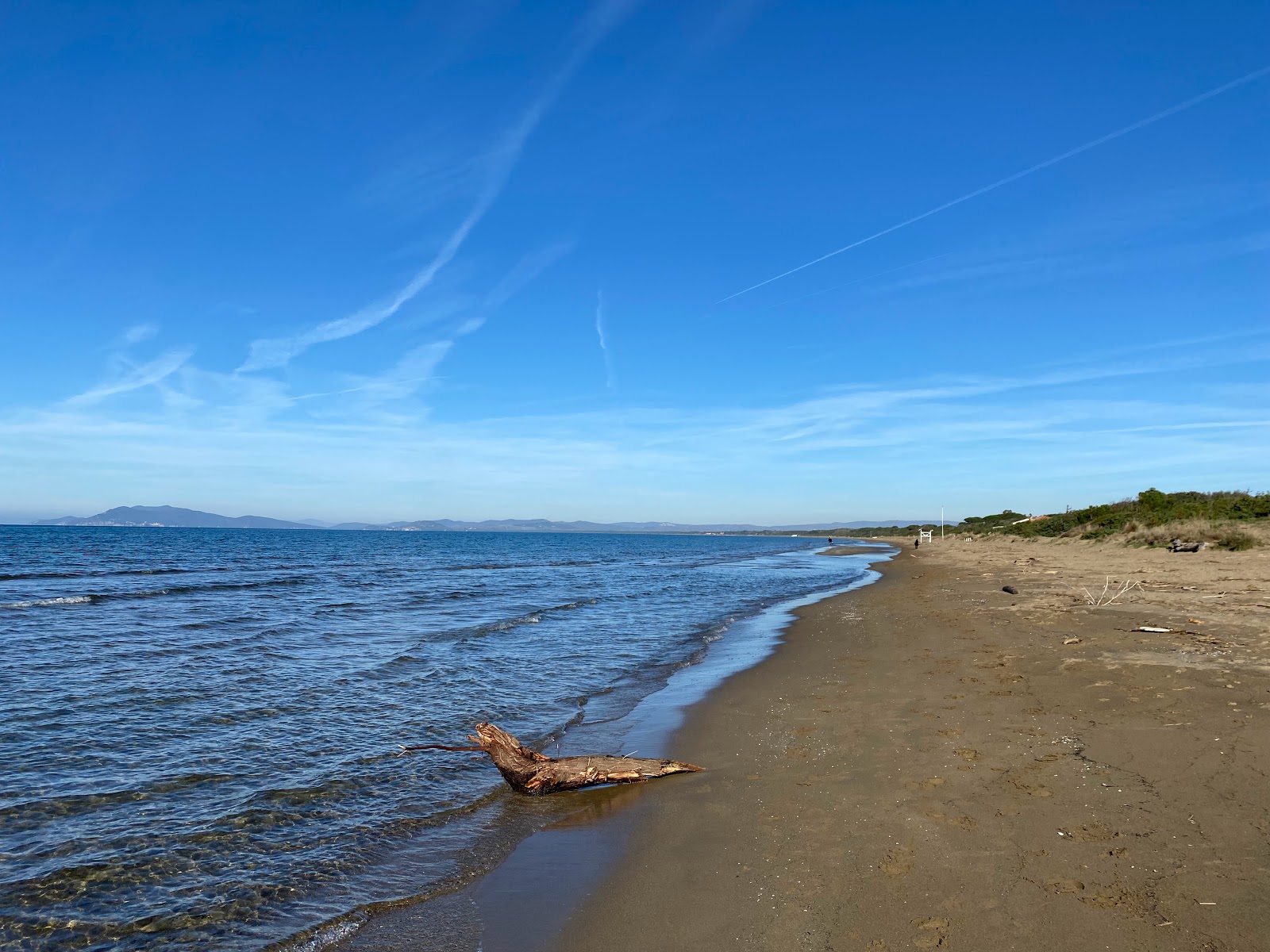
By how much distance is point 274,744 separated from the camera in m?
9.77

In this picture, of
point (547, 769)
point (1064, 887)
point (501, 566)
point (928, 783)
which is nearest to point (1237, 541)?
point (928, 783)

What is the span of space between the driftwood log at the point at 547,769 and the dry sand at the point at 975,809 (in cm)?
68

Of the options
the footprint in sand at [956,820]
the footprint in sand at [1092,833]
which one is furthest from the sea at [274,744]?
the footprint in sand at [1092,833]

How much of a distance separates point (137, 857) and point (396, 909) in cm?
276

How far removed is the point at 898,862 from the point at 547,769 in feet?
13.3

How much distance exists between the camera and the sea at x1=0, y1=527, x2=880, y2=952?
5.84m

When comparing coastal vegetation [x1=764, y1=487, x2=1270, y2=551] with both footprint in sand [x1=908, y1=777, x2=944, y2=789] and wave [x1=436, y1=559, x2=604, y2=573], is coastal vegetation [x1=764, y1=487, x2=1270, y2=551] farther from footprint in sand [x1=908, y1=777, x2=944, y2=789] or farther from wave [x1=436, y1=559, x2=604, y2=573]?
wave [x1=436, y1=559, x2=604, y2=573]

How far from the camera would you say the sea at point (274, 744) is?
5.84 meters

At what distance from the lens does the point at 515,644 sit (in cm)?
1844

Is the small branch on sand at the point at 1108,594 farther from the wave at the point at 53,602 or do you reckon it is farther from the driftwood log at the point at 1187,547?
the wave at the point at 53,602

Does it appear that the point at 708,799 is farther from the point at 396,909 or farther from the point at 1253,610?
the point at 1253,610

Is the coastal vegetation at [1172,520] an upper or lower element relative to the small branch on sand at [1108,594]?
upper

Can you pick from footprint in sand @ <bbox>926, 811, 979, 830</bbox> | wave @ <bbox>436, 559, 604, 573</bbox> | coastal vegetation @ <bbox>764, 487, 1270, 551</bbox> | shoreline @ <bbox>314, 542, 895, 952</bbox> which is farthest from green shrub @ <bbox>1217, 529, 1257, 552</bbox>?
wave @ <bbox>436, 559, 604, 573</bbox>

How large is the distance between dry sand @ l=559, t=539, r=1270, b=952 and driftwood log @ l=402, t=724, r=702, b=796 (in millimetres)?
680
